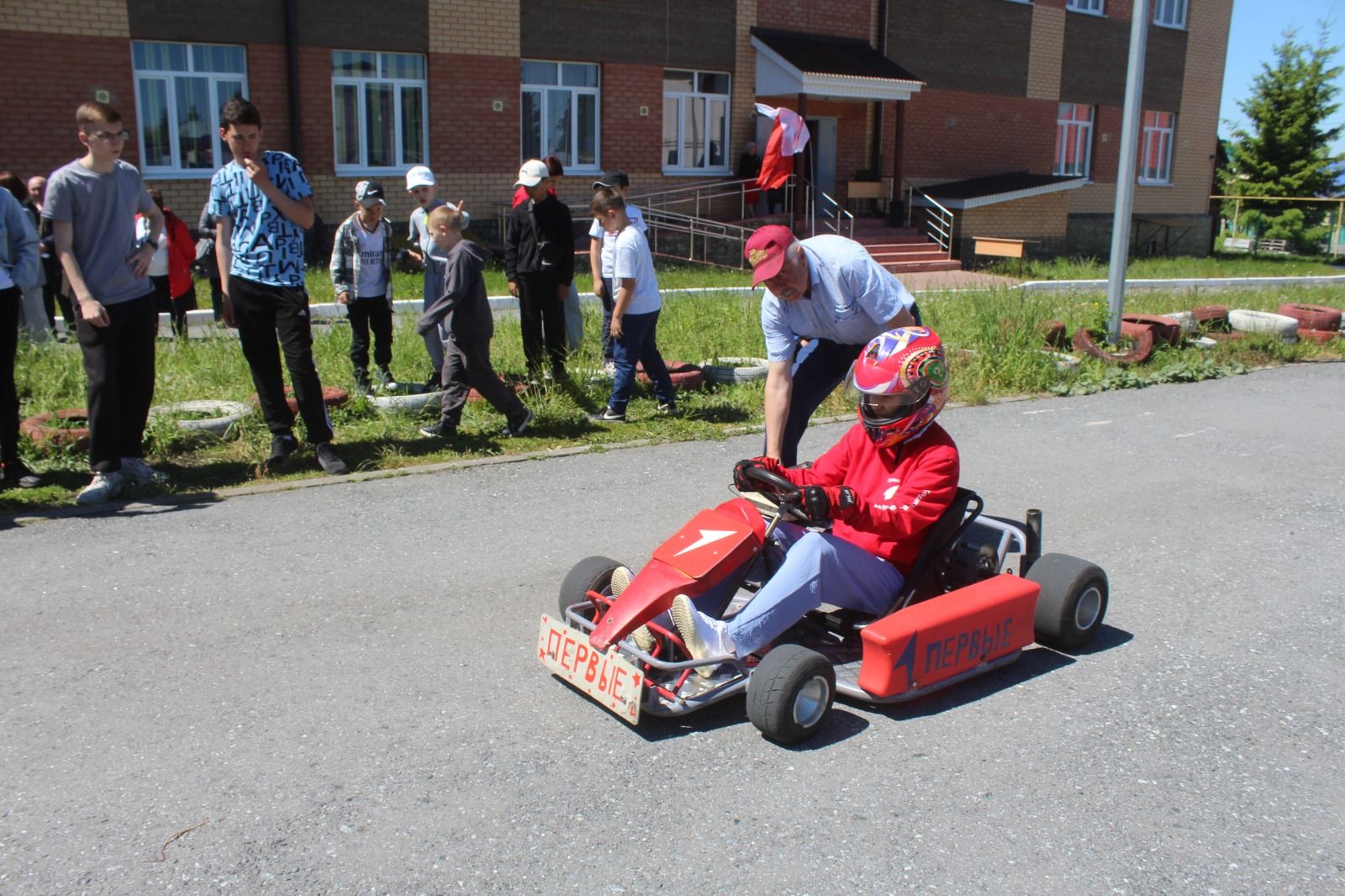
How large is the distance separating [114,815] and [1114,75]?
99.2ft

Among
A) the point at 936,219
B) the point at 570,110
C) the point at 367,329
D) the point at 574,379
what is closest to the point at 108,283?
the point at 367,329

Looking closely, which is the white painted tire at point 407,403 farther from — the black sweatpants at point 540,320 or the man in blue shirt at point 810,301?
the man in blue shirt at point 810,301

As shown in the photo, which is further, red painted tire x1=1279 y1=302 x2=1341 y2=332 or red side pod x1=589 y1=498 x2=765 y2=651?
red painted tire x1=1279 y1=302 x2=1341 y2=332

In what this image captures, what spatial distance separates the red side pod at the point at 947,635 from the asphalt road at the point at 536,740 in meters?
0.18

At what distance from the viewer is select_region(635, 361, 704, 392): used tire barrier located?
9234 millimetres

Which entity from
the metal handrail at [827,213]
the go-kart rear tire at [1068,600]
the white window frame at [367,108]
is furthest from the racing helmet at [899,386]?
the metal handrail at [827,213]

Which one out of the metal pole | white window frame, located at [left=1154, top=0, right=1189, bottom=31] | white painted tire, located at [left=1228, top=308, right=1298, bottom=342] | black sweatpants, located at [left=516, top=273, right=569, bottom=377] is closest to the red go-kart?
black sweatpants, located at [left=516, top=273, right=569, bottom=377]

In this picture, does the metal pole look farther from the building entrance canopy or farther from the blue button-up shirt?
the building entrance canopy

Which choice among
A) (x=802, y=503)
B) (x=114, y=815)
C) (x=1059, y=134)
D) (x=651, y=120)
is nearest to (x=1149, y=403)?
(x=802, y=503)

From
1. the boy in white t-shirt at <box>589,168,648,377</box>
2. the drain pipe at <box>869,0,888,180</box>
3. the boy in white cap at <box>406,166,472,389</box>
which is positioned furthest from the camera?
the drain pipe at <box>869,0,888,180</box>

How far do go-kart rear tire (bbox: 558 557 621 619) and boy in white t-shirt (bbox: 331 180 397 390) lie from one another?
470cm

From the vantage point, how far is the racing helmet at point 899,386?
410 cm

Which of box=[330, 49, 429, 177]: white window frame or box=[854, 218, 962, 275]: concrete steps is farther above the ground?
box=[330, 49, 429, 177]: white window frame

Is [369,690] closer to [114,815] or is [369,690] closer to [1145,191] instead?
[114,815]
